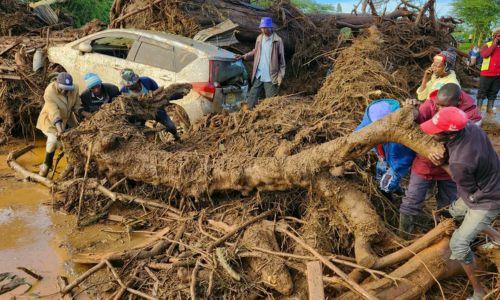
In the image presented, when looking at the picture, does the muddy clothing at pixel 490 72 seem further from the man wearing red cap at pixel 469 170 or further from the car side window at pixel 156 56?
the man wearing red cap at pixel 469 170

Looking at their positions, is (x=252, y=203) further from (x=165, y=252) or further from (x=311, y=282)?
(x=311, y=282)

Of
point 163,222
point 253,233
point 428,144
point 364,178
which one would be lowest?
point 163,222

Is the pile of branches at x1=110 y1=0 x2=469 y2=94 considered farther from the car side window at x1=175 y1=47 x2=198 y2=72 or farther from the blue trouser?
the blue trouser

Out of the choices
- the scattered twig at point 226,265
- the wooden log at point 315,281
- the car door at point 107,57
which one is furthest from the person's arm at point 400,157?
the car door at point 107,57

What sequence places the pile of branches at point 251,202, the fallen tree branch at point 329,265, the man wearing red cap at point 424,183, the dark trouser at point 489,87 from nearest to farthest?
the fallen tree branch at point 329,265, the pile of branches at point 251,202, the man wearing red cap at point 424,183, the dark trouser at point 489,87

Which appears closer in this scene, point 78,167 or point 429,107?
point 429,107

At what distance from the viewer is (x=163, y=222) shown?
4.64 m

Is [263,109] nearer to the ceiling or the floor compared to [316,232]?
nearer to the ceiling

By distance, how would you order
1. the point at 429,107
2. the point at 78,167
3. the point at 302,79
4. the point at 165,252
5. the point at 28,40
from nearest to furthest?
the point at 429,107
the point at 165,252
the point at 78,167
the point at 28,40
the point at 302,79

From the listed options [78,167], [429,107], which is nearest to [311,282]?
[429,107]

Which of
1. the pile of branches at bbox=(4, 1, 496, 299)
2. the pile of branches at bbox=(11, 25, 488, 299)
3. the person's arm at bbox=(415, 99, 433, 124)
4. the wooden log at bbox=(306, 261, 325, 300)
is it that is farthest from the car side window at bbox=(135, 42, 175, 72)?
the wooden log at bbox=(306, 261, 325, 300)

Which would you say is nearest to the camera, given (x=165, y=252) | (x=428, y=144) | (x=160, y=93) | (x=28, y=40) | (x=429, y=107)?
(x=428, y=144)

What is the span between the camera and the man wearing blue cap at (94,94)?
611 centimetres

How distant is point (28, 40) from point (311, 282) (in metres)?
8.49
